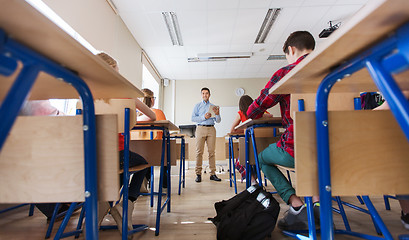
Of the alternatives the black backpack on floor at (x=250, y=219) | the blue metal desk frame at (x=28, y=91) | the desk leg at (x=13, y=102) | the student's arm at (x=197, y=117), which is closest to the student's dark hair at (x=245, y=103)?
the student's arm at (x=197, y=117)

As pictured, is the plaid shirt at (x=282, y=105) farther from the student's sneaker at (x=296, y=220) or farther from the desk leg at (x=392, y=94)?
the desk leg at (x=392, y=94)

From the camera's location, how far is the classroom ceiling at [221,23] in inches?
140

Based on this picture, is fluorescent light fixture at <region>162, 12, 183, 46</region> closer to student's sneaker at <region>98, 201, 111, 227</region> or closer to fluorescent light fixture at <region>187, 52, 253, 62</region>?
fluorescent light fixture at <region>187, 52, 253, 62</region>

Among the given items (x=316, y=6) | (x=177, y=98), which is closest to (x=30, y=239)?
(x=316, y=6)

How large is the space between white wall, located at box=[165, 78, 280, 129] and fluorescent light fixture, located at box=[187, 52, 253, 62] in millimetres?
1558

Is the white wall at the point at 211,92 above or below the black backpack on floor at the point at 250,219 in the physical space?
above

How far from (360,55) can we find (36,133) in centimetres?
100

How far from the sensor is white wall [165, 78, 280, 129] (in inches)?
287

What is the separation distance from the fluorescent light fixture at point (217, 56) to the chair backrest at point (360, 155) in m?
5.09

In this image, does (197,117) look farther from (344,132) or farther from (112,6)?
(344,132)

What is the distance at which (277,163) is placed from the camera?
4.15 feet

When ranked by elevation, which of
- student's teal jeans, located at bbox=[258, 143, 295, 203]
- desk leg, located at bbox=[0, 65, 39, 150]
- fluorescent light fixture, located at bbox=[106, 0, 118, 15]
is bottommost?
student's teal jeans, located at bbox=[258, 143, 295, 203]

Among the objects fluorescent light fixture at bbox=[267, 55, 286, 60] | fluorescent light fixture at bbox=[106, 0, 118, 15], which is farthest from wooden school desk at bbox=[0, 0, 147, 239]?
fluorescent light fixture at bbox=[267, 55, 286, 60]

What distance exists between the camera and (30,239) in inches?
53.3
